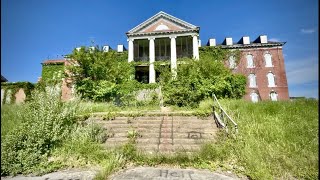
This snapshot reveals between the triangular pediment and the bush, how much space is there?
875 inches

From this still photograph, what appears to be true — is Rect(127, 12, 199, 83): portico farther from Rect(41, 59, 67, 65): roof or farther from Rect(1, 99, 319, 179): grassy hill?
Rect(1, 99, 319, 179): grassy hill

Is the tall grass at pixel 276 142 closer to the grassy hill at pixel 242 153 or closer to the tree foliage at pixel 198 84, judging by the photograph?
the grassy hill at pixel 242 153

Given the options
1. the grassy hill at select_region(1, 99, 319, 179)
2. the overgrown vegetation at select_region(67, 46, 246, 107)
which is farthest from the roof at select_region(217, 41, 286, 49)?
the grassy hill at select_region(1, 99, 319, 179)

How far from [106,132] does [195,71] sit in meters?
11.6

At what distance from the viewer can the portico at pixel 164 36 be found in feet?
95.6

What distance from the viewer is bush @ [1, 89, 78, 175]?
6775 millimetres

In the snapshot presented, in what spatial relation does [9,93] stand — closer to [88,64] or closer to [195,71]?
[88,64]

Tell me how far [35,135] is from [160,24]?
2502 centimetres

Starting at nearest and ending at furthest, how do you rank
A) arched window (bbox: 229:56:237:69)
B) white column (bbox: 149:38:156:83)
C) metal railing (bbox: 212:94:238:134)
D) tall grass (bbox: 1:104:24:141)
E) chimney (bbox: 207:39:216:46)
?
tall grass (bbox: 1:104:24:141)
metal railing (bbox: 212:94:238:134)
white column (bbox: 149:38:156:83)
arched window (bbox: 229:56:237:69)
chimney (bbox: 207:39:216:46)

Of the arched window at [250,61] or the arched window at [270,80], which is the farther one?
the arched window at [250,61]

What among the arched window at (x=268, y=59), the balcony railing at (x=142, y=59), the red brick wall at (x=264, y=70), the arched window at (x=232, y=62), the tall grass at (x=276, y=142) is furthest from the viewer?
the arched window at (x=232, y=62)

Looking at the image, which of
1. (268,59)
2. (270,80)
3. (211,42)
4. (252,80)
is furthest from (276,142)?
(211,42)

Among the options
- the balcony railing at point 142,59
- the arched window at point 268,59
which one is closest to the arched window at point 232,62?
the arched window at point 268,59

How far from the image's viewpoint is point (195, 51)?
2917 cm
